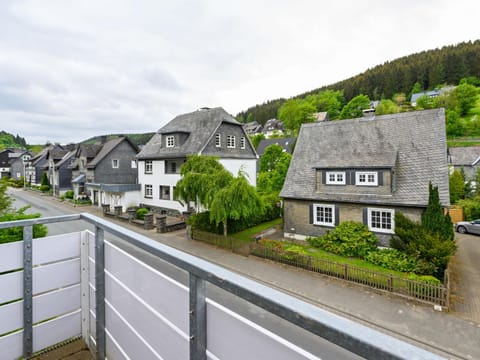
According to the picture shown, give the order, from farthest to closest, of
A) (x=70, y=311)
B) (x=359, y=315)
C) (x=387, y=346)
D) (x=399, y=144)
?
(x=399, y=144)
(x=359, y=315)
(x=70, y=311)
(x=387, y=346)

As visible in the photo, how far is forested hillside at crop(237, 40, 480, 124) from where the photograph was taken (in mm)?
83375

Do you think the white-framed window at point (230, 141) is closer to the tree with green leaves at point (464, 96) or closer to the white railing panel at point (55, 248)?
the white railing panel at point (55, 248)

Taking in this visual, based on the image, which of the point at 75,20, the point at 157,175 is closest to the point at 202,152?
the point at 157,175

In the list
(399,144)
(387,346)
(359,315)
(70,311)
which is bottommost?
(359,315)

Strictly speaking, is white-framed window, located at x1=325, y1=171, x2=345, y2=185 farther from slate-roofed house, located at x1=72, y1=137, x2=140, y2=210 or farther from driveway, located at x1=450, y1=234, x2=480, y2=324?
slate-roofed house, located at x1=72, y1=137, x2=140, y2=210

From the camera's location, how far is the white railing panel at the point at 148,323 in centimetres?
197

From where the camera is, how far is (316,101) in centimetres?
9712

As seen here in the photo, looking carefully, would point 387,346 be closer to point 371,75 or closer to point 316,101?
point 316,101

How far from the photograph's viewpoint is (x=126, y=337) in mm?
2617

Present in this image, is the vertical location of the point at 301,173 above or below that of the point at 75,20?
below

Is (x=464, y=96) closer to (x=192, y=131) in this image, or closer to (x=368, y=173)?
(x=368, y=173)

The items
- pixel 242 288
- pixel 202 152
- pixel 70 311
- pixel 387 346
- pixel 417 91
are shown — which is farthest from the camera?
pixel 417 91

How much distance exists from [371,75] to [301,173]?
101m

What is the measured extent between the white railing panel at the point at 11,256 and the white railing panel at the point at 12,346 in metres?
0.78
